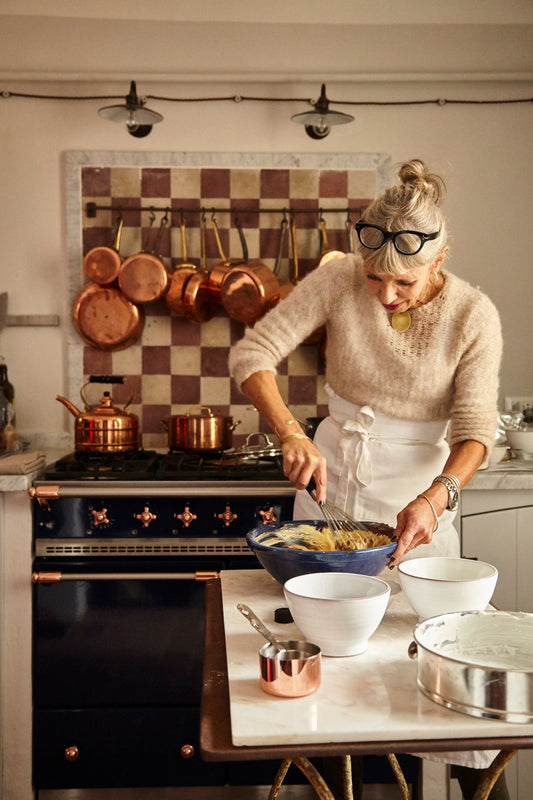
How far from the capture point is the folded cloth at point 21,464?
7.36ft

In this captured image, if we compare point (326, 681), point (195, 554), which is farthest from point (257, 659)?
point (195, 554)

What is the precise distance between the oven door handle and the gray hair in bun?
116 centimetres

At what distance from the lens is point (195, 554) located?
233 centimetres

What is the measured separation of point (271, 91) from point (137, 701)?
2187 mm

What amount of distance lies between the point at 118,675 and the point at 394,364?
1.29m

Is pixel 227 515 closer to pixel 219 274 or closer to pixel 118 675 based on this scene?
pixel 118 675

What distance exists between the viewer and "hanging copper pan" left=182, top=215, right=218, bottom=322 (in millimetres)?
2762

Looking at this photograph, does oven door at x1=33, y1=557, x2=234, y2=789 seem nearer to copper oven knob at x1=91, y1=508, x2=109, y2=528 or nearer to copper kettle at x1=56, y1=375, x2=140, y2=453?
copper oven knob at x1=91, y1=508, x2=109, y2=528

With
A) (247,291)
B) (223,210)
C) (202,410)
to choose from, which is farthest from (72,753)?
(223,210)

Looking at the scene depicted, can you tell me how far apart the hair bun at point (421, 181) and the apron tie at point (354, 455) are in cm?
51

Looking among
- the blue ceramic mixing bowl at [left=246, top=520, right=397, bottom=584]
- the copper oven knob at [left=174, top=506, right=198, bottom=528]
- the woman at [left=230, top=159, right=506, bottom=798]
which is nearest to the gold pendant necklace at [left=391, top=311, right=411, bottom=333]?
the woman at [left=230, top=159, right=506, bottom=798]

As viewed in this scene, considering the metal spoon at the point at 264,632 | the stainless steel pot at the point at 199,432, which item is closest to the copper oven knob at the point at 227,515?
the stainless steel pot at the point at 199,432

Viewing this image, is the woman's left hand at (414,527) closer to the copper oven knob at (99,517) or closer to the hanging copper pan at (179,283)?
the copper oven knob at (99,517)

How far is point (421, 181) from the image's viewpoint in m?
1.54
